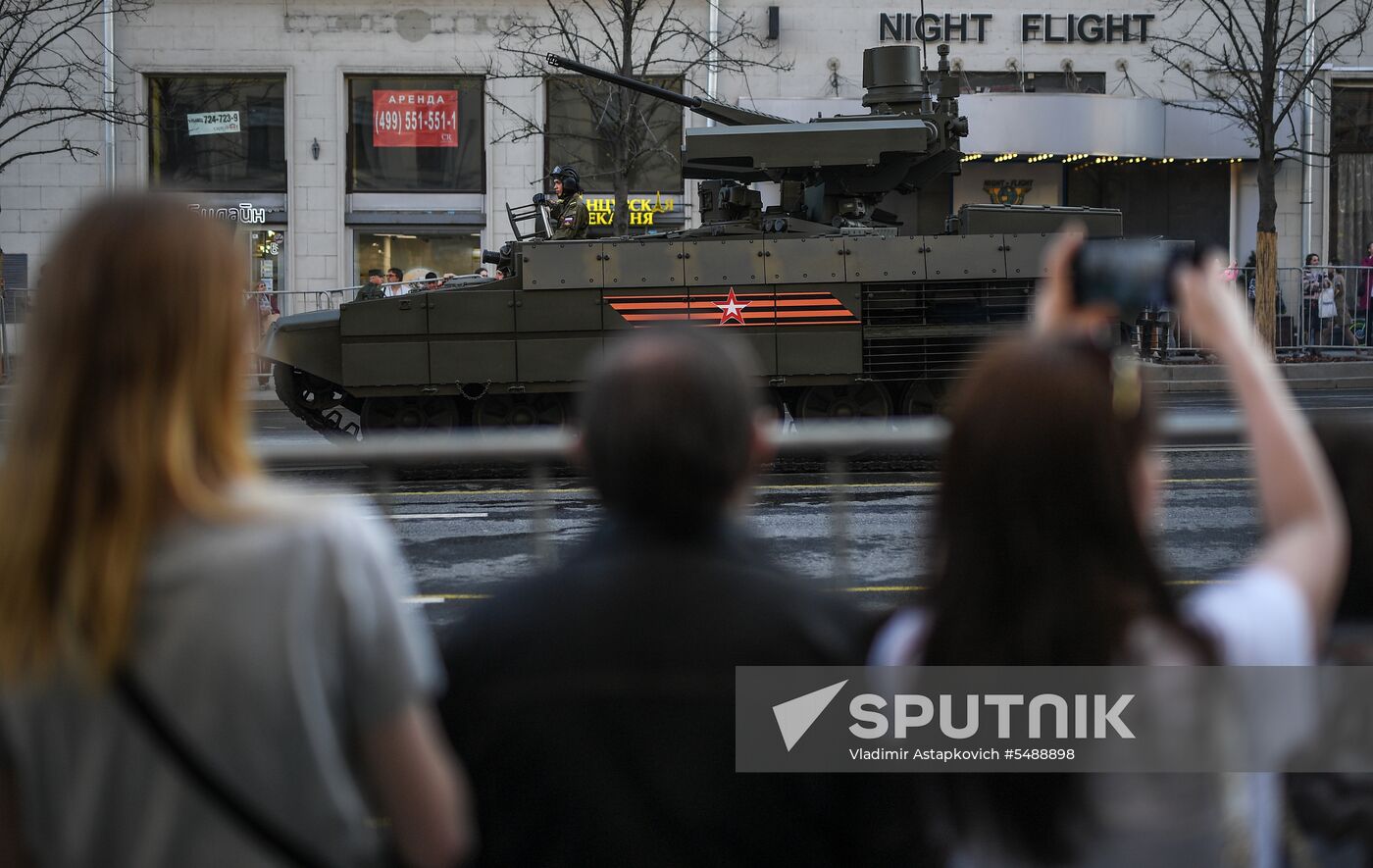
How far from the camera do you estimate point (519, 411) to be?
1504 cm

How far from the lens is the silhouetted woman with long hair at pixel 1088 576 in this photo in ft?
6.65

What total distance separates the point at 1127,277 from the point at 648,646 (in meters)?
0.85

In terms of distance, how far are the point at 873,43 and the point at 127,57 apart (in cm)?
1247

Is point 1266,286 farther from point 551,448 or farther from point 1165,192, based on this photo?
point 551,448

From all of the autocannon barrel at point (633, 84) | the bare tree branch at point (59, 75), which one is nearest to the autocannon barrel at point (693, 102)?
the autocannon barrel at point (633, 84)

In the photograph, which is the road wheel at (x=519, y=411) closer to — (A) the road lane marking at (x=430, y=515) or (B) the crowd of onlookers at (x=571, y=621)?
(A) the road lane marking at (x=430, y=515)

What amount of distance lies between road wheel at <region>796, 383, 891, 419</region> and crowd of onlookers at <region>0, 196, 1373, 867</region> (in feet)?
41.9

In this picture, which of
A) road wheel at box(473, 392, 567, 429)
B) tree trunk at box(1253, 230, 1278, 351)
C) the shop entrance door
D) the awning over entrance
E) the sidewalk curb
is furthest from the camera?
the shop entrance door

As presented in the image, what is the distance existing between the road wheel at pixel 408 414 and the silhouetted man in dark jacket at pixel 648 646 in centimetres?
1286

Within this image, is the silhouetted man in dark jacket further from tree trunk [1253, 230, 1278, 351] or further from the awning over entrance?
the awning over entrance

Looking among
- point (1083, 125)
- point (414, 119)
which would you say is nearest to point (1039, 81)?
point (1083, 125)

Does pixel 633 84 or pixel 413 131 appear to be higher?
pixel 413 131

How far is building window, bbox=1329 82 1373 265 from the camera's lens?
28.3 m

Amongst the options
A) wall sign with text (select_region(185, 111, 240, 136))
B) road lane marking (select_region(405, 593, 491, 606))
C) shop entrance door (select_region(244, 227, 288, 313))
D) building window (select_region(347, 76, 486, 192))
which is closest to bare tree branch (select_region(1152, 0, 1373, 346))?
building window (select_region(347, 76, 486, 192))
